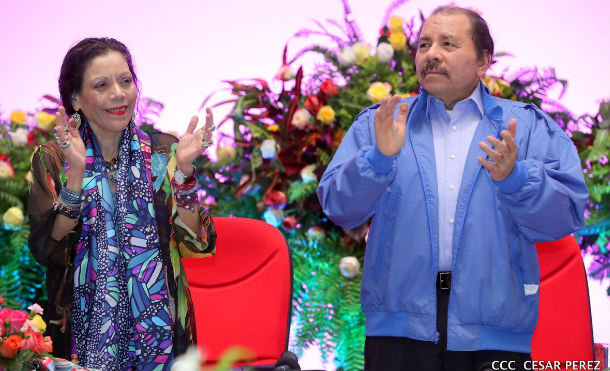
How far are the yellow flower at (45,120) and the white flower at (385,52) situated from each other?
1.38 metres

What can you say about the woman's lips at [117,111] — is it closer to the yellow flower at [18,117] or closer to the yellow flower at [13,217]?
the yellow flower at [13,217]

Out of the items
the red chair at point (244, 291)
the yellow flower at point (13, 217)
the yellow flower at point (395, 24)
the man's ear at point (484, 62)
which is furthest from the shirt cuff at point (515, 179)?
the yellow flower at point (13, 217)

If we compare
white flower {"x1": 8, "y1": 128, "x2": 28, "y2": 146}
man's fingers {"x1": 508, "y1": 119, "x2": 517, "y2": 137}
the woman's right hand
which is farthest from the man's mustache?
white flower {"x1": 8, "y1": 128, "x2": 28, "y2": 146}

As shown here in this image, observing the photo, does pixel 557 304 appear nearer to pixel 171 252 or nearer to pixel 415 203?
pixel 415 203

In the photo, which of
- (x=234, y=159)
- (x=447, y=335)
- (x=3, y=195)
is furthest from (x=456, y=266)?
(x=3, y=195)

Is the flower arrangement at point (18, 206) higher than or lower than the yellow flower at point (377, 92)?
lower

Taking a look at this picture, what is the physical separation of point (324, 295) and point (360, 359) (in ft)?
0.89

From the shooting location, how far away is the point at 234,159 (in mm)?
3062

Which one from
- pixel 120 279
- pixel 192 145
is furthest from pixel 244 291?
pixel 192 145

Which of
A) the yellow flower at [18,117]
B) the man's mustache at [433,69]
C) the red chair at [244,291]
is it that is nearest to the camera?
the man's mustache at [433,69]

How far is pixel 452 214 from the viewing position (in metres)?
1.89

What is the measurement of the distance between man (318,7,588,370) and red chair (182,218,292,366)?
42 centimetres

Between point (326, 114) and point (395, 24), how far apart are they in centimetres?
51

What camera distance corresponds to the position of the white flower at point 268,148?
2934 mm
